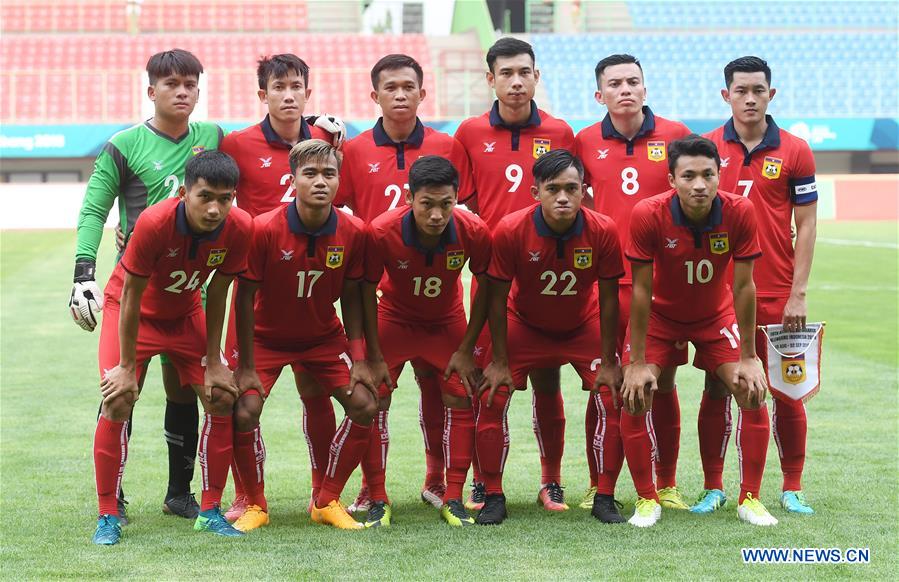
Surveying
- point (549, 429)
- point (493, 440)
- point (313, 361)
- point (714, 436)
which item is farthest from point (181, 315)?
point (714, 436)

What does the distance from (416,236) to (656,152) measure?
4.13ft

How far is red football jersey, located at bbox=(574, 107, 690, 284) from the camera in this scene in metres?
5.38

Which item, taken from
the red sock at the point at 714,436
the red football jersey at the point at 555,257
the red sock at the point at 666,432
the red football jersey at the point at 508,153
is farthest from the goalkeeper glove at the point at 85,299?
the red sock at the point at 714,436

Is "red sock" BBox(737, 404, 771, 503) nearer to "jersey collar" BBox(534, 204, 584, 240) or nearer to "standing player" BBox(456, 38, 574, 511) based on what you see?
"standing player" BBox(456, 38, 574, 511)

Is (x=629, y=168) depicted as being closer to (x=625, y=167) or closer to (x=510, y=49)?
(x=625, y=167)

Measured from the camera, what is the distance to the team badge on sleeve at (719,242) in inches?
194

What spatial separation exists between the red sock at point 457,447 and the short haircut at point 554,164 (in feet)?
3.70

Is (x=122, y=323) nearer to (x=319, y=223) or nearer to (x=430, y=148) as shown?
(x=319, y=223)

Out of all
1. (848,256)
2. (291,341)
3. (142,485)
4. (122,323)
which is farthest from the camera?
(848,256)

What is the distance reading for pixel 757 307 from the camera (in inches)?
212

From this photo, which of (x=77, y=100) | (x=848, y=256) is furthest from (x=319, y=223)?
(x=77, y=100)

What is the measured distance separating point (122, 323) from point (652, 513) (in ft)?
7.88

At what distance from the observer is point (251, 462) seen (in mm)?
5043

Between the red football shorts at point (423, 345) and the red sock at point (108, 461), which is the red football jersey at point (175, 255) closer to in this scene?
the red sock at point (108, 461)
